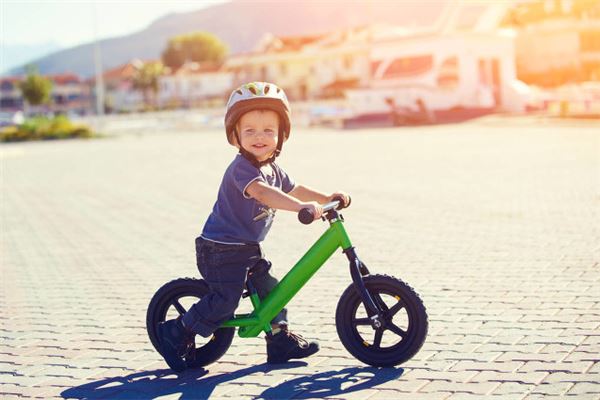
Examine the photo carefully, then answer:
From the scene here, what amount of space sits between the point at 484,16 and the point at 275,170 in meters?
43.9

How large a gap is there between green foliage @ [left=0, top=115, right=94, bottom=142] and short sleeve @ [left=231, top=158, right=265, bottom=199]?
41521 mm

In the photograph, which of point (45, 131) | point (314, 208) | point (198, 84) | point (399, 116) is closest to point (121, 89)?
point (198, 84)

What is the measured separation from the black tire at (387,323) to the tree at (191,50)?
11832 cm

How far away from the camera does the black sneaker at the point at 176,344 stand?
4.61m

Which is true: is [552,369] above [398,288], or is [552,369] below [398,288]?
below

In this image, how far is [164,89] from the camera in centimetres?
10631

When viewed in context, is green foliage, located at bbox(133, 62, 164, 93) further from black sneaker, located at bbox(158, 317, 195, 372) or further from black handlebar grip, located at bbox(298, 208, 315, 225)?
black handlebar grip, located at bbox(298, 208, 315, 225)

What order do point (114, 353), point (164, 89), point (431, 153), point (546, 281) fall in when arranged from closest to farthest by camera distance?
point (114, 353), point (546, 281), point (431, 153), point (164, 89)

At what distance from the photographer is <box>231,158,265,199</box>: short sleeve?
4250 mm

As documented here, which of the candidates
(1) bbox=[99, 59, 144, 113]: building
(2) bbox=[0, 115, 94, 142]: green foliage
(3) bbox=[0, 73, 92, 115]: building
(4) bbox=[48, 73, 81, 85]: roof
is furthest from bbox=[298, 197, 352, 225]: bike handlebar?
(4) bbox=[48, 73, 81, 85]: roof

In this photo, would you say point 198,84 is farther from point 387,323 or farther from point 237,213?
point 387,323

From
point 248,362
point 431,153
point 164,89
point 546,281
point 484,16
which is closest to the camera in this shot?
point 248,362

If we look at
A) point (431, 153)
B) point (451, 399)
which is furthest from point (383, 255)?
point (431, 153)

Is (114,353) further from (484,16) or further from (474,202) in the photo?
(484,16)
